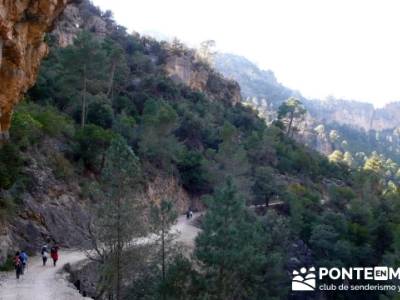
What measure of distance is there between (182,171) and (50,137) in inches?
703

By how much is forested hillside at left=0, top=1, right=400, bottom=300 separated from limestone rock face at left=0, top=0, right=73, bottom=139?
464 cm

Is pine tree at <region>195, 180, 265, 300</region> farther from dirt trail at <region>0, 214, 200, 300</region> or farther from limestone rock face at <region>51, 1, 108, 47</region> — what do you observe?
limestone rock face at <region>51, 1, 108, 47</region>

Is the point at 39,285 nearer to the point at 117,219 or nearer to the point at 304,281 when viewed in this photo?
the point at 117,219

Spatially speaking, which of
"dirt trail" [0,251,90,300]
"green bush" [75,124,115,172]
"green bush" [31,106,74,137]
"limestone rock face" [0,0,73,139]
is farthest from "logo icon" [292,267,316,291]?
"limestone rock face" [0,0,73,139]

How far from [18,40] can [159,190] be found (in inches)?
1075

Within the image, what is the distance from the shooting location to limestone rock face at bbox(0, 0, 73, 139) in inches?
622

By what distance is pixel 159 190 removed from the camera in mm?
43219

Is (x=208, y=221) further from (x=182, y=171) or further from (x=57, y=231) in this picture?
(x=182, y=171)

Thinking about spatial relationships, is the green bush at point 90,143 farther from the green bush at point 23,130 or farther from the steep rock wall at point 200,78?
the steep rock wall at point 200,78

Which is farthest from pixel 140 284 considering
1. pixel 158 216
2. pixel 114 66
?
pixel 114 66

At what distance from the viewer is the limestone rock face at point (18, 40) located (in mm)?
15805

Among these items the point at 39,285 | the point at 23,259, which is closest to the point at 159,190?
the point at 23,259

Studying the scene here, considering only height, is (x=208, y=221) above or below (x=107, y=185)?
below

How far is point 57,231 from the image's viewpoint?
27516 mm
